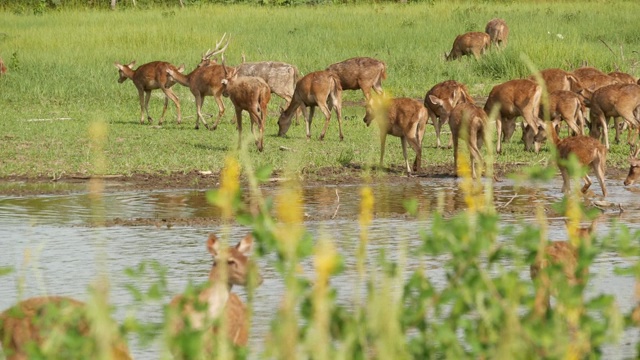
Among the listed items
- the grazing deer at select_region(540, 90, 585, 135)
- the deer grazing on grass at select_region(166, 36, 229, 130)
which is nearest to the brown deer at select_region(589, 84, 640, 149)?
the grazing deer at select_region(540, 90, 585, 135)

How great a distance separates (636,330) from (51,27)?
28.4 metres

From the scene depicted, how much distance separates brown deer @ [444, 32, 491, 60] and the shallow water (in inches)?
525

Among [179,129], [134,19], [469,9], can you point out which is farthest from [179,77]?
[469,9]

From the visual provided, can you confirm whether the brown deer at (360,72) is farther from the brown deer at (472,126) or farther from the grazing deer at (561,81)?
the brown deer at (472,126)

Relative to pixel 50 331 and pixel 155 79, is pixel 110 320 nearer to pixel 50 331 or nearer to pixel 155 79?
pixel 50 331

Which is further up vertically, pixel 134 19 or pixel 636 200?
pixel 134 19

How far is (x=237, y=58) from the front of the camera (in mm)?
29078

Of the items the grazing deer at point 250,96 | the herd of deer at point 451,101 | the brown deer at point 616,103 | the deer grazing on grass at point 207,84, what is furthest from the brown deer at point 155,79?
the brown deer at point 616,103

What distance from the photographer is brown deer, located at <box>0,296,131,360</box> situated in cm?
475

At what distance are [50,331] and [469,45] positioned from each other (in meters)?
25.5

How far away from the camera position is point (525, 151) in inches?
746

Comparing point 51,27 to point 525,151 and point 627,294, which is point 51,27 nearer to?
point 525,151

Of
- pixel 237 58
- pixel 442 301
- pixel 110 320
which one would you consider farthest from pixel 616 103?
pixel 110 320

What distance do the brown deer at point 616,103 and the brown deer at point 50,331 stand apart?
1315 cm
